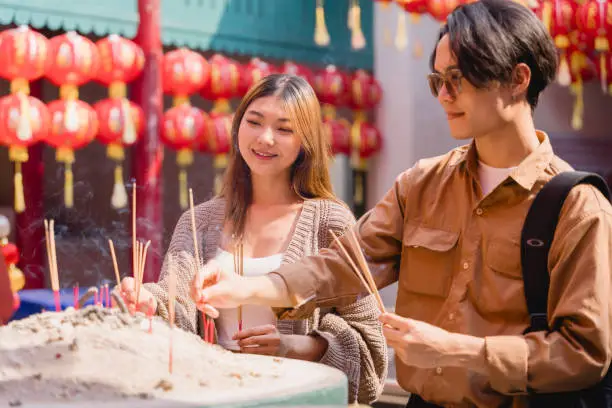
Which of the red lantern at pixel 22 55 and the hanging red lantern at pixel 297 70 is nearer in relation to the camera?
the red lantern at pixel 22 55

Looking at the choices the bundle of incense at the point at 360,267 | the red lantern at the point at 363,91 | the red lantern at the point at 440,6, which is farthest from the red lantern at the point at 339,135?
the bundle of incense at the point at 360,267

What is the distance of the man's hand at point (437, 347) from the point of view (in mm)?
1282

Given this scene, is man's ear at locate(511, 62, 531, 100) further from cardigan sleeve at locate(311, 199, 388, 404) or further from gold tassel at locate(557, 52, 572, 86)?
gold tassel at locate(557, 52, 572, 86)

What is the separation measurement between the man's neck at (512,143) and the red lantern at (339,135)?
172 inches

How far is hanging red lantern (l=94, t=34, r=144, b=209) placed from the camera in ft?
14.7

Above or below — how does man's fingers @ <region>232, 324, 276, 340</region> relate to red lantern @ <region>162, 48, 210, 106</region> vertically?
below

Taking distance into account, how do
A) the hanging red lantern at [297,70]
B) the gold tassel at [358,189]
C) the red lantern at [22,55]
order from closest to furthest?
the red lantern at [22,55]
the hanging red lantern at [297,70]
the gold tassel at [358,189]

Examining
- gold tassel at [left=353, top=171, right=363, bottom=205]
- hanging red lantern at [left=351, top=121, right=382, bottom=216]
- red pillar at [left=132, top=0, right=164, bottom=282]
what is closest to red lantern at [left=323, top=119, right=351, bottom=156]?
hanging red lantern at [left=351, top=121, right=382, bottom=216]

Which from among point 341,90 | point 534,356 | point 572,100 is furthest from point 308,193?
point 572,100

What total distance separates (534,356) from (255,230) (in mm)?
993

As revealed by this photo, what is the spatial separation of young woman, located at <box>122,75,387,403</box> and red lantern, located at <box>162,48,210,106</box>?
268 centimetres

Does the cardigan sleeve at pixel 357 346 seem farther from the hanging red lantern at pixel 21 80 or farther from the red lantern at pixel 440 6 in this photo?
the red lantern at pixel 440 6

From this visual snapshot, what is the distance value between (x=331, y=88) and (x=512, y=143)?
4401 mm

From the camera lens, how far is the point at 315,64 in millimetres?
5977
